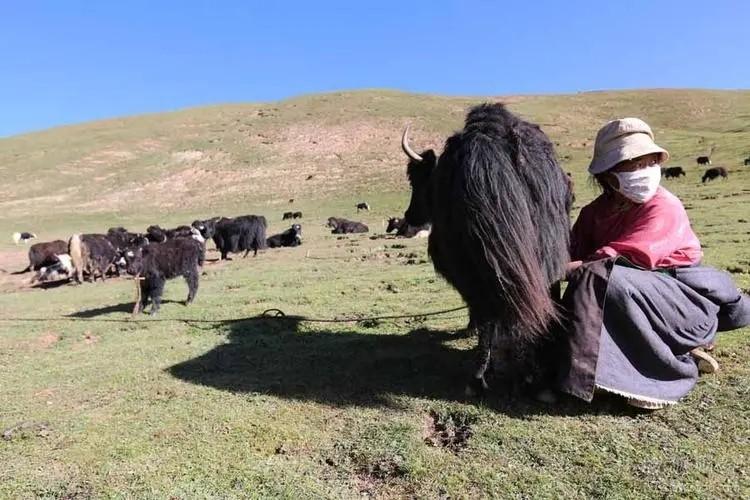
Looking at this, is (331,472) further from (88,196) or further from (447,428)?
(88,196)

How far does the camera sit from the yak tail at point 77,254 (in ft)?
48.0

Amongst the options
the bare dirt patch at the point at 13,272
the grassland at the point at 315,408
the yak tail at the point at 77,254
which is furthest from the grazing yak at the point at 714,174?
the bare dirt patch at the point at 13,272

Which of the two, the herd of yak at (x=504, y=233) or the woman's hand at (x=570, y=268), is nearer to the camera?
the herd of yak at (x=504, y=233)

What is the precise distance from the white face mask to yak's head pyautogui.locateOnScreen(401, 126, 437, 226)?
66.4 inches

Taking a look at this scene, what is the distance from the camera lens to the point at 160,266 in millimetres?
9250

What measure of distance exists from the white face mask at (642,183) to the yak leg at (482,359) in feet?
4.09

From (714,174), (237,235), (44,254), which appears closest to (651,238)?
(237,235)

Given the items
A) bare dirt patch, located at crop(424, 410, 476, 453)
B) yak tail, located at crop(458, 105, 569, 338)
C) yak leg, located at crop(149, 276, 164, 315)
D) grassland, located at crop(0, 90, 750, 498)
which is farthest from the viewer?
yak leg, located at crop(149, 276, 164, 315)

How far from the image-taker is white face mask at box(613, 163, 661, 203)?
3619 millimetres

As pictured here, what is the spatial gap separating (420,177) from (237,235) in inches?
506

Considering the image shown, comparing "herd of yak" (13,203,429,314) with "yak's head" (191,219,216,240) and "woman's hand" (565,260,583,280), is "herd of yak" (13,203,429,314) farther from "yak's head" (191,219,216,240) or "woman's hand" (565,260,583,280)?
"woman's hand" (565,260,583,280)

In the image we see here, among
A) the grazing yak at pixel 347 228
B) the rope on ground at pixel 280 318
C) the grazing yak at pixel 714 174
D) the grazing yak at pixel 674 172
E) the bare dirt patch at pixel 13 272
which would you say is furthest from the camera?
the grazing yak at pixel 674 172

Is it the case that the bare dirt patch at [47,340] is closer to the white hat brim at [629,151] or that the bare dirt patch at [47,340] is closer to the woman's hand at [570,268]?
the woman's hand at [570,268]

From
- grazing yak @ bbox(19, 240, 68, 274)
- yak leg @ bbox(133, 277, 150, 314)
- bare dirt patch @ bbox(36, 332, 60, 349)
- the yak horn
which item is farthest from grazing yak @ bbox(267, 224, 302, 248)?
the yak horn
